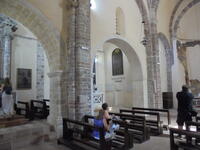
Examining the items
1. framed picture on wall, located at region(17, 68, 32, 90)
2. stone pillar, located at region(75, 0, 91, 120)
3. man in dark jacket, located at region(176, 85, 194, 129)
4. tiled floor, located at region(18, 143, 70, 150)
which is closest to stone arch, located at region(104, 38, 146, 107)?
stone pillar, located at region(75, 0, 91, 120)

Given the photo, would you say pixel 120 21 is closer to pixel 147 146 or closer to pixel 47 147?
pixel 147 146

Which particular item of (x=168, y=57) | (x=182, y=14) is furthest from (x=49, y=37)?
(x=182, y=14)

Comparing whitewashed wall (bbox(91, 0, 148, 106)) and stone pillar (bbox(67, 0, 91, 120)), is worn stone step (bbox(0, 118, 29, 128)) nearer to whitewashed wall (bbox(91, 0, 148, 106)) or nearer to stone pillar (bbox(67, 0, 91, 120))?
stone pillar (bbox(67, 0, 91, 120))

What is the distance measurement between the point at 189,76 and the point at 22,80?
10.9 m

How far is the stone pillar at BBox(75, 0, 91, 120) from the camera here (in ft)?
18.7

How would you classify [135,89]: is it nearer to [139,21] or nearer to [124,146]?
[139,21]

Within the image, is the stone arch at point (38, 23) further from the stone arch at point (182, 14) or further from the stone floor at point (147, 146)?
the stone arch at point (182, 14)

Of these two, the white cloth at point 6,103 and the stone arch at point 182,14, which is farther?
the stone arch at point 182,14

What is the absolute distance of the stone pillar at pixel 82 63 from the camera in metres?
5.71

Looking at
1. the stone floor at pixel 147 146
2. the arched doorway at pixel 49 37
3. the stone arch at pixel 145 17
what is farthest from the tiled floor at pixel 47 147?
the stone arch at pixel 145 17

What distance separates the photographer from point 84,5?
6.07 m

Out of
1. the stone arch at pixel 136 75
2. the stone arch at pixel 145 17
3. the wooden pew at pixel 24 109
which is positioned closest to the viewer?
the wooden pew at pixel 24 109

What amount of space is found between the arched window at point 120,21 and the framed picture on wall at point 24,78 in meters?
5.17

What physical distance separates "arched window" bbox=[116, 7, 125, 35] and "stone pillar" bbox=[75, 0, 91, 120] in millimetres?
2839
